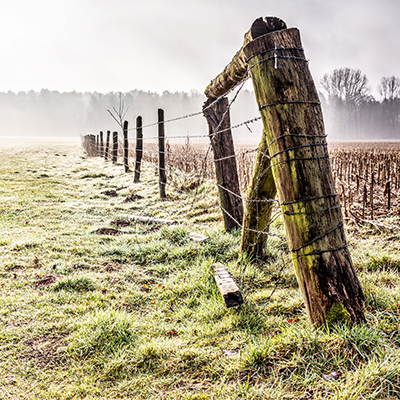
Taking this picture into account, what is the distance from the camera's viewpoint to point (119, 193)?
367 inches

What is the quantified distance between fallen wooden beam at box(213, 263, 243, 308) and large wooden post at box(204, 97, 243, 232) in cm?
123

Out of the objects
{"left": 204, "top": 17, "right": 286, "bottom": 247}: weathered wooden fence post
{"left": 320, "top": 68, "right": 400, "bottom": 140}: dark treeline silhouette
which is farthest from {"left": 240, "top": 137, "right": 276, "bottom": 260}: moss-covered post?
{"left": 320, "top": 68, "right": 400, "bottom": 140}: dark treeline silhouette

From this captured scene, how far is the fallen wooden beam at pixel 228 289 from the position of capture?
8.41ft

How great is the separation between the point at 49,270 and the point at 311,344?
313 cm

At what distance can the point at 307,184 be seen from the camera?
1.86 metres

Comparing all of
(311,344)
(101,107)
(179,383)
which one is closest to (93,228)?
(179,383)

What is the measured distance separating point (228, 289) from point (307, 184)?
126cm

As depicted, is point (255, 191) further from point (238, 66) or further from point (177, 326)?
point (177, 326)

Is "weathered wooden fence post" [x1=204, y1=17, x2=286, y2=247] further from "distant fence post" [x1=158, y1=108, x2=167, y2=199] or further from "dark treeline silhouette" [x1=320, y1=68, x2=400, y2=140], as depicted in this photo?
"dark treeline silhouette" [x1=320, y1=68, x2=400, y2=140]

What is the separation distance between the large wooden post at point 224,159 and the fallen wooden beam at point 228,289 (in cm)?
123

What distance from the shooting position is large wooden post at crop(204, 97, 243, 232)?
4.13 metres

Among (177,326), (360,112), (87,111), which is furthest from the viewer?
(87,111)

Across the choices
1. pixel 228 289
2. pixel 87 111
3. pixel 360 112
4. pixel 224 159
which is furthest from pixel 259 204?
pixel 87 111

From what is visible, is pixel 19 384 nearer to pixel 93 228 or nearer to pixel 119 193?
pixel 93 228
